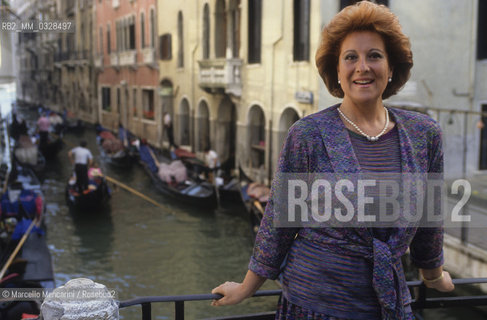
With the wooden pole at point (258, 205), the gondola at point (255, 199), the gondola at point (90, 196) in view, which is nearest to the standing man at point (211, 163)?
the gondola at point (255, 199)

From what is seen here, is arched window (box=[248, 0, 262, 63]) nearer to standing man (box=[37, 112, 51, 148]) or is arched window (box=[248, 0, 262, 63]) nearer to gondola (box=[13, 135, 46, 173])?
gondola (box=[13, 135, 46, 173])

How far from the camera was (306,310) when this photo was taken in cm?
114

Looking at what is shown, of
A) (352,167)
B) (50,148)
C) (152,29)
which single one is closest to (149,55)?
(152,29)

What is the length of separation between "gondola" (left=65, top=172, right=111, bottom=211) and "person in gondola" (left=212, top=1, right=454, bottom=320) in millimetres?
8418

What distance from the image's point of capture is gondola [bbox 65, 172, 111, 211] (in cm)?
928

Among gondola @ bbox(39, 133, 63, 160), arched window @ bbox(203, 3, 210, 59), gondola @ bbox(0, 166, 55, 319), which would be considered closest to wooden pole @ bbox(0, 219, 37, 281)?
gondola @ bbox(0, 166, 55, 319)

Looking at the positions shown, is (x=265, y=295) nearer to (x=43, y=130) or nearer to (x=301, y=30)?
(x=301, y=30)

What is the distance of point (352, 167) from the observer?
109 centimetres

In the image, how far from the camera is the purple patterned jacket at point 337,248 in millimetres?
1093

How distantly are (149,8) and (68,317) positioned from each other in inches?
602

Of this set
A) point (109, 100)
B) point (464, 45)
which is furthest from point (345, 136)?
point (109, 100)

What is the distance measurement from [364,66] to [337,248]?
0.36 metres

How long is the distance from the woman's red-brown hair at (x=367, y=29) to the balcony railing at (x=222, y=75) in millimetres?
9276

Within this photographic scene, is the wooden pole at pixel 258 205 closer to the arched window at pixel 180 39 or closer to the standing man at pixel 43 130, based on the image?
the arched window at pixel 180 39
